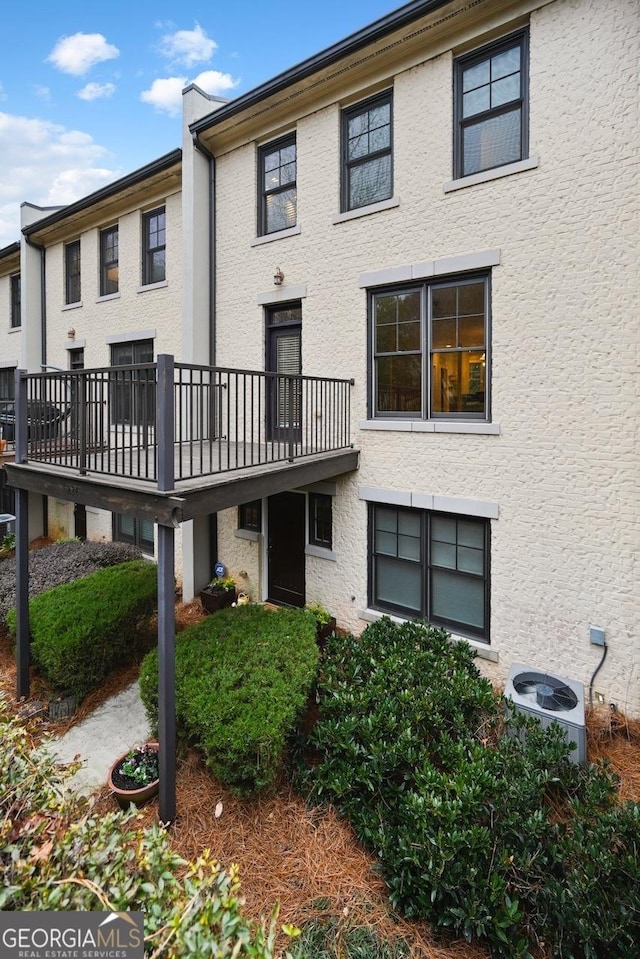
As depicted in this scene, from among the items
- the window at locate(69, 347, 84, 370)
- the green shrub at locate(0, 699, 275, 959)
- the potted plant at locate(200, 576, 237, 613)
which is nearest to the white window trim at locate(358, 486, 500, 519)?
the potted plant at locate(200, 576, 237, 613)

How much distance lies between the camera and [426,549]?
23.0ft

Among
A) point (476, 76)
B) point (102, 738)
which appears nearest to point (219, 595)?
point (102, 738)

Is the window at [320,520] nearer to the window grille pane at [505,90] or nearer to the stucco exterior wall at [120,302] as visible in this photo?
the stucco exterior wall at [120,302]

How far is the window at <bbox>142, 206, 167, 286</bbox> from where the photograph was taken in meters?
10.5

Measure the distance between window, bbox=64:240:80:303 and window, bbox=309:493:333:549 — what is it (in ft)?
30.2

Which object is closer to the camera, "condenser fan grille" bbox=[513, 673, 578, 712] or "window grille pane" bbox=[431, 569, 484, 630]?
"condenser fan grille" bbox=[513, 673, 578, 712]

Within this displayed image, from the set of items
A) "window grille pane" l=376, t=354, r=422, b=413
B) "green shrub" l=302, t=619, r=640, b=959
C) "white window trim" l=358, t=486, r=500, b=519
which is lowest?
"green shrub" l=302, t=619, r=640, b=959

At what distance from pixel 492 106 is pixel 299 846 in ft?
28.8

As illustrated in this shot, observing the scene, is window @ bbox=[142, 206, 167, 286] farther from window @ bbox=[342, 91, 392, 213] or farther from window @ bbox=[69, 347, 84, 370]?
window @ bbox=[342, 91, 392, 213]

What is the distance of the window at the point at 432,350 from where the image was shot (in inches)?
253

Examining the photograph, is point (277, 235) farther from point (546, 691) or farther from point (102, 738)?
point (102, 738)

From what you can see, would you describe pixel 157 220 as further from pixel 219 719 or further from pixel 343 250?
pixel 219 719

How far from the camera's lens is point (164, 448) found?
4445 millimetres

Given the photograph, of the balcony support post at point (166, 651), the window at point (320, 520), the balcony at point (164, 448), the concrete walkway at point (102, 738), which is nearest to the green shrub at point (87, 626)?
the concrete walkway at point (102, 738)
